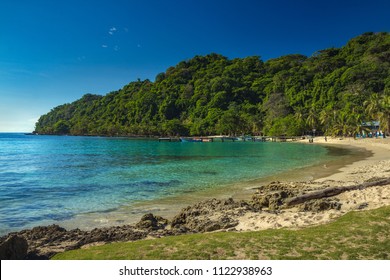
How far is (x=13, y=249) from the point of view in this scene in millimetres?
7785

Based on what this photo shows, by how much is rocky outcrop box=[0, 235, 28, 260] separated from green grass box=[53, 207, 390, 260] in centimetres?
93

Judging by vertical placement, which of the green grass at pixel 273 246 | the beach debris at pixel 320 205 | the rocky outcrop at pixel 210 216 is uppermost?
the green grass at pixel 273 246

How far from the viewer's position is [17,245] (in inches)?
311

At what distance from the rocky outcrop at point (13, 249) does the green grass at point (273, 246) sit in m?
0.93

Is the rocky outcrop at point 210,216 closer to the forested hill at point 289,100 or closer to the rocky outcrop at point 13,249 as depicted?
the rocky outcrop at point 13,249

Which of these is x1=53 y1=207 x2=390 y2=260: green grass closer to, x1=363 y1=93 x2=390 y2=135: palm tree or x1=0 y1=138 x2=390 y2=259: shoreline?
x1=0 y1=138 x2=390 y2=259: shoreline

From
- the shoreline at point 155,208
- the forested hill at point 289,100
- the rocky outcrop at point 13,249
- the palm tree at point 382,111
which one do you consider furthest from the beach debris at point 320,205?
the forested hill at point 289,100

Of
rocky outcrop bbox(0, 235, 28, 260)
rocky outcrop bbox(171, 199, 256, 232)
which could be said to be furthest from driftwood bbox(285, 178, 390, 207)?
rocky outcrop bbox(0, 235, 28, 260)

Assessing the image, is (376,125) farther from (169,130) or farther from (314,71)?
(169,130)

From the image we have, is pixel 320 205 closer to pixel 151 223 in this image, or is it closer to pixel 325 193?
pixel 325 193

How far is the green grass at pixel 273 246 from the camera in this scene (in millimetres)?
6949

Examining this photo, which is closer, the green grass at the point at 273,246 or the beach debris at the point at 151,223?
the green grass at the point at 273,246

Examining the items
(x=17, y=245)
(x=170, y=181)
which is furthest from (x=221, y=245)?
(x=170, y=181)
